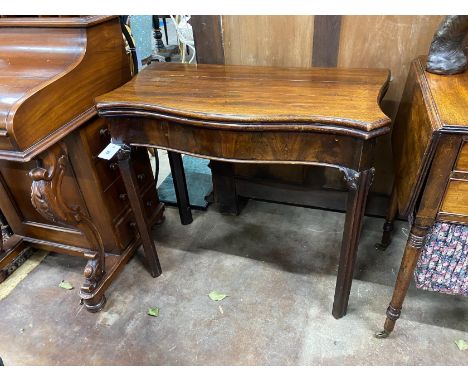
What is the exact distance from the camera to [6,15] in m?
1.33

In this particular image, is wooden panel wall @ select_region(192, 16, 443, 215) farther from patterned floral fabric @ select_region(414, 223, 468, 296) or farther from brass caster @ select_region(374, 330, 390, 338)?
brass caster @ select_region(374, 330, 390, 338)

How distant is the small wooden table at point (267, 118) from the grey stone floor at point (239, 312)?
0.20m

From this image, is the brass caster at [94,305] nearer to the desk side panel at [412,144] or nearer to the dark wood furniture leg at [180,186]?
the dark wood furniture leg at [180,186]

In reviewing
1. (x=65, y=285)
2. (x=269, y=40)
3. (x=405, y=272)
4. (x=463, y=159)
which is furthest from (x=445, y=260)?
(x=65, y=285)

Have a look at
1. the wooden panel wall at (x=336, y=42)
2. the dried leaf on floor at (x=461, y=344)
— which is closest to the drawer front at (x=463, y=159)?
the wooden panel wall at (x=336, y=42)

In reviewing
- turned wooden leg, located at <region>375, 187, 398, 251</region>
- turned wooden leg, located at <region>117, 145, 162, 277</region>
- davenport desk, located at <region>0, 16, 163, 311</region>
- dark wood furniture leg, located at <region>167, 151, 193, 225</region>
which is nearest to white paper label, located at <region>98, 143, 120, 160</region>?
turned wooden leg, located at <region>117, 145, 162, 277</region>

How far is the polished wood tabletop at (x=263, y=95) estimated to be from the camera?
98cm

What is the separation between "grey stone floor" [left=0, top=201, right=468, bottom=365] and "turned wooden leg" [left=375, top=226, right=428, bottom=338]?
0.09m

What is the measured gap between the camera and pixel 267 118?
3.25ft

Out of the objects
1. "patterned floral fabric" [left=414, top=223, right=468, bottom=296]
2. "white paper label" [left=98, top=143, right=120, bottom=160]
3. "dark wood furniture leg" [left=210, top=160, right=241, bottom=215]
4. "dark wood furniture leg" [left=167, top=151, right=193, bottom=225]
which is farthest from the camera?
"dark wood furniture leg" [left=210, top=160, right=241, bottom=215]

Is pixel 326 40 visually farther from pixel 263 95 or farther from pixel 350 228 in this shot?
pixel 350 228

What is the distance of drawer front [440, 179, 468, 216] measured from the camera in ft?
3.06

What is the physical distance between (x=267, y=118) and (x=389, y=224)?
93cm
